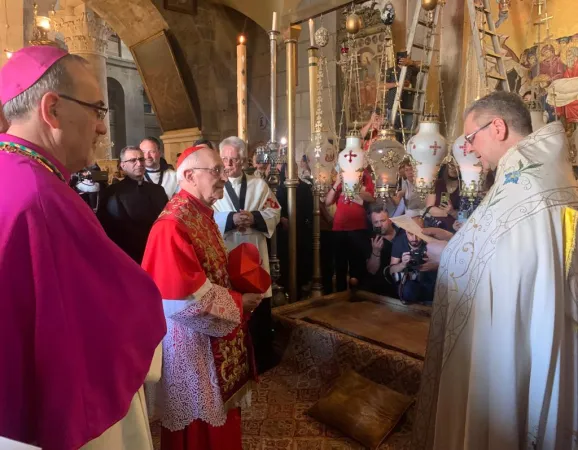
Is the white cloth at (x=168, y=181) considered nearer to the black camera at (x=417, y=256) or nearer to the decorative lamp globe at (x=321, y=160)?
the decorative lamp globe at (x=321, y=160)

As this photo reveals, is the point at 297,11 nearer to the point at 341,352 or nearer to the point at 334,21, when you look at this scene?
the point at 341,352

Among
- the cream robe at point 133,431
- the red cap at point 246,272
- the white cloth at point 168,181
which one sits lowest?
the cream robe at point 133,431

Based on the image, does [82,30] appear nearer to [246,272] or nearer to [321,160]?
[321,160]

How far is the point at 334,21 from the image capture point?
7395 millimetres

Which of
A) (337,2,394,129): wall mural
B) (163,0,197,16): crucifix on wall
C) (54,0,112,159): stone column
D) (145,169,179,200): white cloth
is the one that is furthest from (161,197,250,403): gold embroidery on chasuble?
(163,0,197,16): crucifix on wall

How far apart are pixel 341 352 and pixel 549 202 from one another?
1.86m

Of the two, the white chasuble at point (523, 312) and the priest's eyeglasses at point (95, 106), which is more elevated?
the priest's eyeglasses at point (95, 106)

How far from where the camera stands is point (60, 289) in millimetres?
1039

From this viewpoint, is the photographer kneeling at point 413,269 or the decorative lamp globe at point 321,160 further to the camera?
the photographer kneeling at point 413,269

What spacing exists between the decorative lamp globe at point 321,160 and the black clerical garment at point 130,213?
1.36 metres

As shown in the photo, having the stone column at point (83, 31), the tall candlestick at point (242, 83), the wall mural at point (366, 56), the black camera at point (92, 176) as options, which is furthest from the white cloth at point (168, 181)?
the stone column at point (83, 31)

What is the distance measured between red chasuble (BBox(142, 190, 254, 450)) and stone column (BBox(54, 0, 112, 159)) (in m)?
6.51

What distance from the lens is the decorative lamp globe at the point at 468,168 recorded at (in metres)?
2.17

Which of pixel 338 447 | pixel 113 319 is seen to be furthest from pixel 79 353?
pixel 338 447
